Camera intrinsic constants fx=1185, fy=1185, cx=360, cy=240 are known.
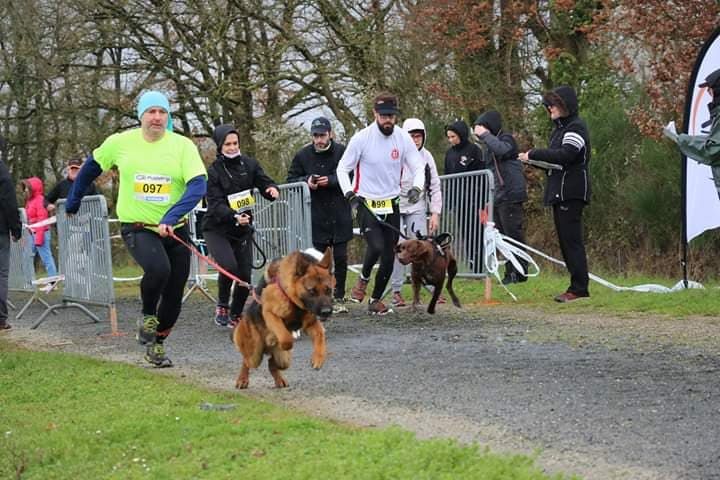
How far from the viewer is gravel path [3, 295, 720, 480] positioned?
→ 19.9ft

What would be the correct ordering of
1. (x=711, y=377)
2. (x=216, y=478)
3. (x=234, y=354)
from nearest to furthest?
(x=216, y=478) < (x=711, y=377) < (x=234, y=354)

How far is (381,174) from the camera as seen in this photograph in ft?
41.8

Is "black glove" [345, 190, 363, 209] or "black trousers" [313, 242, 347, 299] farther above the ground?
"black glove" [345, 190, 363, 209]

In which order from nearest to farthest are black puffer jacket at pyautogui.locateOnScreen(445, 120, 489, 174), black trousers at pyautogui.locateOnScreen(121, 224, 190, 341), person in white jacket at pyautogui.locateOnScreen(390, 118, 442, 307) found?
black trousers at pyautogui.locateOnScreen(121, 224, 190, 341) → person in white jacket at pyautogui.locateOnScreen(390, 118, 442, 307) → black puffer jacket at pyautogui.locateOnScreen(445, 120, 489, 174)

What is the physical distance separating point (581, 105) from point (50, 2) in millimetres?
12319

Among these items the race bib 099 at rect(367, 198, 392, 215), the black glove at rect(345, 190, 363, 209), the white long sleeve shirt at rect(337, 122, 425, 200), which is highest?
the white long sleeve shirt at rect(337, 122, 425, 200)

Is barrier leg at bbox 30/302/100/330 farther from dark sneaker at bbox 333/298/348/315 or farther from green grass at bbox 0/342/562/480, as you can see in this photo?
green grass at bbox 0/342/562/480

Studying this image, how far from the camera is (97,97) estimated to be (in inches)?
1033

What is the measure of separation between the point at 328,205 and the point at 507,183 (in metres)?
2.87

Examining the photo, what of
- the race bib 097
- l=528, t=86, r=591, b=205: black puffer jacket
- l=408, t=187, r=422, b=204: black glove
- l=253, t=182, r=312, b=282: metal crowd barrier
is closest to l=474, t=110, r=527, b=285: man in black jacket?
l=528, t=86, r=591, b=205: black puffer jacket

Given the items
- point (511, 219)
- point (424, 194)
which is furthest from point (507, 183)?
point (424, 194)

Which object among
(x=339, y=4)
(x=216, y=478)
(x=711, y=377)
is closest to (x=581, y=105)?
(x=339, y=4)

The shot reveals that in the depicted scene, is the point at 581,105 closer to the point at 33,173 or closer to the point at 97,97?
the point at 97,97

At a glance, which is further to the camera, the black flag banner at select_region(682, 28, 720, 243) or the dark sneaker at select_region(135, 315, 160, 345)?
the black flag banner at select_region(682, 28, 720, 243)
